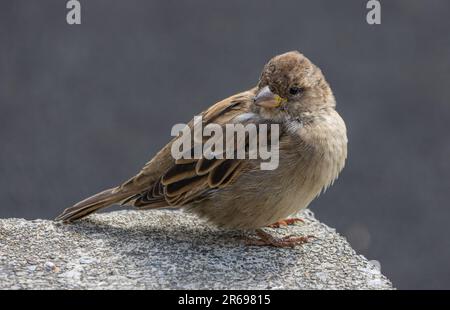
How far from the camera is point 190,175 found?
5309 mm

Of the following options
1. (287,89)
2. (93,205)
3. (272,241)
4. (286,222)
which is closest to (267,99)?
(287,89)

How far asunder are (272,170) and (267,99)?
477mm

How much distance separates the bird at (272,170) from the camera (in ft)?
16.7

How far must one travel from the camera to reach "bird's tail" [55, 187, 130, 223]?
18.4ft

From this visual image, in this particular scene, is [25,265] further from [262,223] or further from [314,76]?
[314,76]

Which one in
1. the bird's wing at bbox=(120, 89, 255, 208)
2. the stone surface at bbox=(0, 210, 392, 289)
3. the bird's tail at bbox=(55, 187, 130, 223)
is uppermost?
the bird's wing at bbox=(120, 89, 255, 208)

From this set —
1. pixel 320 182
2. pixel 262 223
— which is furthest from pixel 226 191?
pixel 320 182

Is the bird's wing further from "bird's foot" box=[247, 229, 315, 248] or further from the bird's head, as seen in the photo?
A: "bird's foot" box=[247, 229, 315, 248]

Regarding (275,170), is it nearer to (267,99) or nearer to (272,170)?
(272,170)

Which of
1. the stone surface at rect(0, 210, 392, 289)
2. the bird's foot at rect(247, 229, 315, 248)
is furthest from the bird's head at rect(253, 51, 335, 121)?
the stone surface at rect(0, 210, 392, 289)

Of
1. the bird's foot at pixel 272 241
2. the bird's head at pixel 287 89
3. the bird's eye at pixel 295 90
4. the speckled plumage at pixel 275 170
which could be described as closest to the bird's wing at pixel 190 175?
the speckled plumage at pixel 275 170

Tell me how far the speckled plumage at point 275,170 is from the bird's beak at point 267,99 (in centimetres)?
2

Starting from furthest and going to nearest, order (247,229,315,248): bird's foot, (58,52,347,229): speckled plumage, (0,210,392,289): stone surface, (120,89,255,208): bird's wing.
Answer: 1. (247,229,315,248): bird's foot
2. (120,89,255,208): bird's wing
3. (58,52,347,229): speckled plumage
4. (0,210,392,289): stone surface

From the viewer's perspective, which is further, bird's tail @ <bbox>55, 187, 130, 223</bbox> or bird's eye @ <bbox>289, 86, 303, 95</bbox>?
bird's tail @ <bbox>55, 187, 130, 223</bbox>
